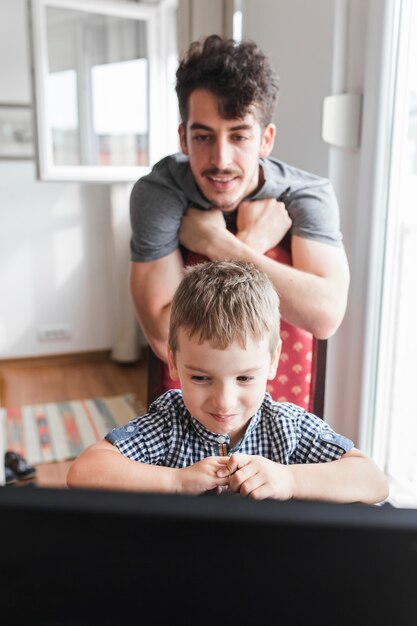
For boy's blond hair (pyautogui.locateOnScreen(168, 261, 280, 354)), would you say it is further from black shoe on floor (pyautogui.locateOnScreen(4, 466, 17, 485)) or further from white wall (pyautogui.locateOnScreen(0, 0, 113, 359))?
white wall (pyautogui.locateOnScreen(0, 0, 113, 359))

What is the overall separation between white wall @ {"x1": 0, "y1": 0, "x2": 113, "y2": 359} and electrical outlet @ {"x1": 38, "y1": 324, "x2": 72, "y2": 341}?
23 mm

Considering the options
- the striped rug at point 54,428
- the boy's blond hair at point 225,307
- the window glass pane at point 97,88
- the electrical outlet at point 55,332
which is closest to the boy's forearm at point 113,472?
the boy's blond hair at point 225,307

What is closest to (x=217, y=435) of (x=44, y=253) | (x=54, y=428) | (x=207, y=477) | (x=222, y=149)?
(x=207, y=477)

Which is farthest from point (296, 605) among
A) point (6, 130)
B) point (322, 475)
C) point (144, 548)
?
point (6, 130)

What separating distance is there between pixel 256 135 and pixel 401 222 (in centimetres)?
26

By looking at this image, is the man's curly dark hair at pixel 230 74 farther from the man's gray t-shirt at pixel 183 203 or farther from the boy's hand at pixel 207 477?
the boy's hand at pixel 207 477

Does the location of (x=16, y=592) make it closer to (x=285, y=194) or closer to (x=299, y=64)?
(x=285, y=194)

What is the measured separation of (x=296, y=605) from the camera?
21 cm

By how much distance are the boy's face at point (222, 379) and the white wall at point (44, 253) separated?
8.42 ft

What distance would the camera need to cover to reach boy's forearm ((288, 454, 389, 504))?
597 mm

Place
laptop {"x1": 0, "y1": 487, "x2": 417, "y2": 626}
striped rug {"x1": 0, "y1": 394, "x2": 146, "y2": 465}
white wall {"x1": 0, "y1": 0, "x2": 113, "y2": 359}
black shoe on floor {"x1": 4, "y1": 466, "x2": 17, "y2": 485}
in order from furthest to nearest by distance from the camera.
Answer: white wall {"x1": 0, "y1": 0, "x2": 113, "y2": 359}, striped rug {"x1": 0, "y1": 394, "x2": 146, "y2": 465}, black shoe on floor {"x1": 4, "y1": 466, "x2": 17, "y2": 485}, laptop {"x1": 0, "y1": 487, "x2": 417, "y2": 626}

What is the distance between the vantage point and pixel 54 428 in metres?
2.57

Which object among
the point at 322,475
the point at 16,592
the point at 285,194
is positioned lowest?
the point at 322,475

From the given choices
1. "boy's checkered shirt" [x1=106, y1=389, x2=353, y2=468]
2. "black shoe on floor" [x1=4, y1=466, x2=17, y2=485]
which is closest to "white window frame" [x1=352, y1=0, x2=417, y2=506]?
"boy's checkered shirt" [x1=106, y1=389, x2=353, y2=468]
